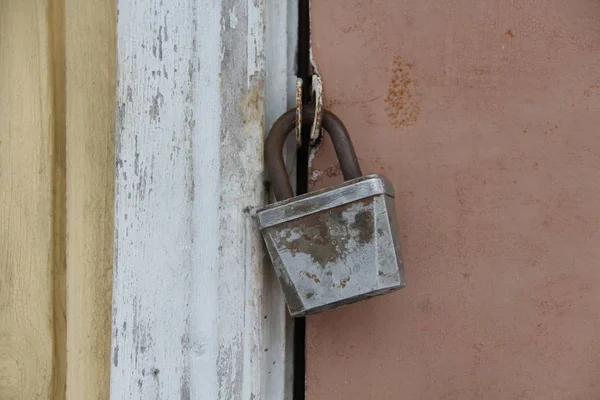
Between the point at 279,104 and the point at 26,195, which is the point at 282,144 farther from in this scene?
the point at 26,195

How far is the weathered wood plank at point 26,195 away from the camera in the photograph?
0.72 m

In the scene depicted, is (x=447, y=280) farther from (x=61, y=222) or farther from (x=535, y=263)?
(x=61, y=222)

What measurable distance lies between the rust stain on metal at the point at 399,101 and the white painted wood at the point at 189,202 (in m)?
0.16

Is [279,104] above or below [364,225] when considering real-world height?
above

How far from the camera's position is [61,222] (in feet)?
2.39

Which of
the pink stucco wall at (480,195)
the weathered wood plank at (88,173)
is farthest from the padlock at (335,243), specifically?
the weathered wood plank at (88,173)

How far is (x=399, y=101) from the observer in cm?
74

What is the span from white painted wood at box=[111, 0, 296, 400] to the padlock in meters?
0.08

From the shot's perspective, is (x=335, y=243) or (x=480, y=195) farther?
(x=480, y=195)

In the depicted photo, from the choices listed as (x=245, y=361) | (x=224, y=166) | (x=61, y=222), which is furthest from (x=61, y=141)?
(x=245, y=361)

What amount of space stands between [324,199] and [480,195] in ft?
0.78

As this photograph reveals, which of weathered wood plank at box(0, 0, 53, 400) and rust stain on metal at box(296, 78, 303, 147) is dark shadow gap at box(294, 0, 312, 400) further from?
weathered wood plank at box(0, 0, 53, 400)

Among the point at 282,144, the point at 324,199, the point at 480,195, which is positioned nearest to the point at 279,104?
the point at 282,144

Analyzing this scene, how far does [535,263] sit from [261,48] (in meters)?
0.44
